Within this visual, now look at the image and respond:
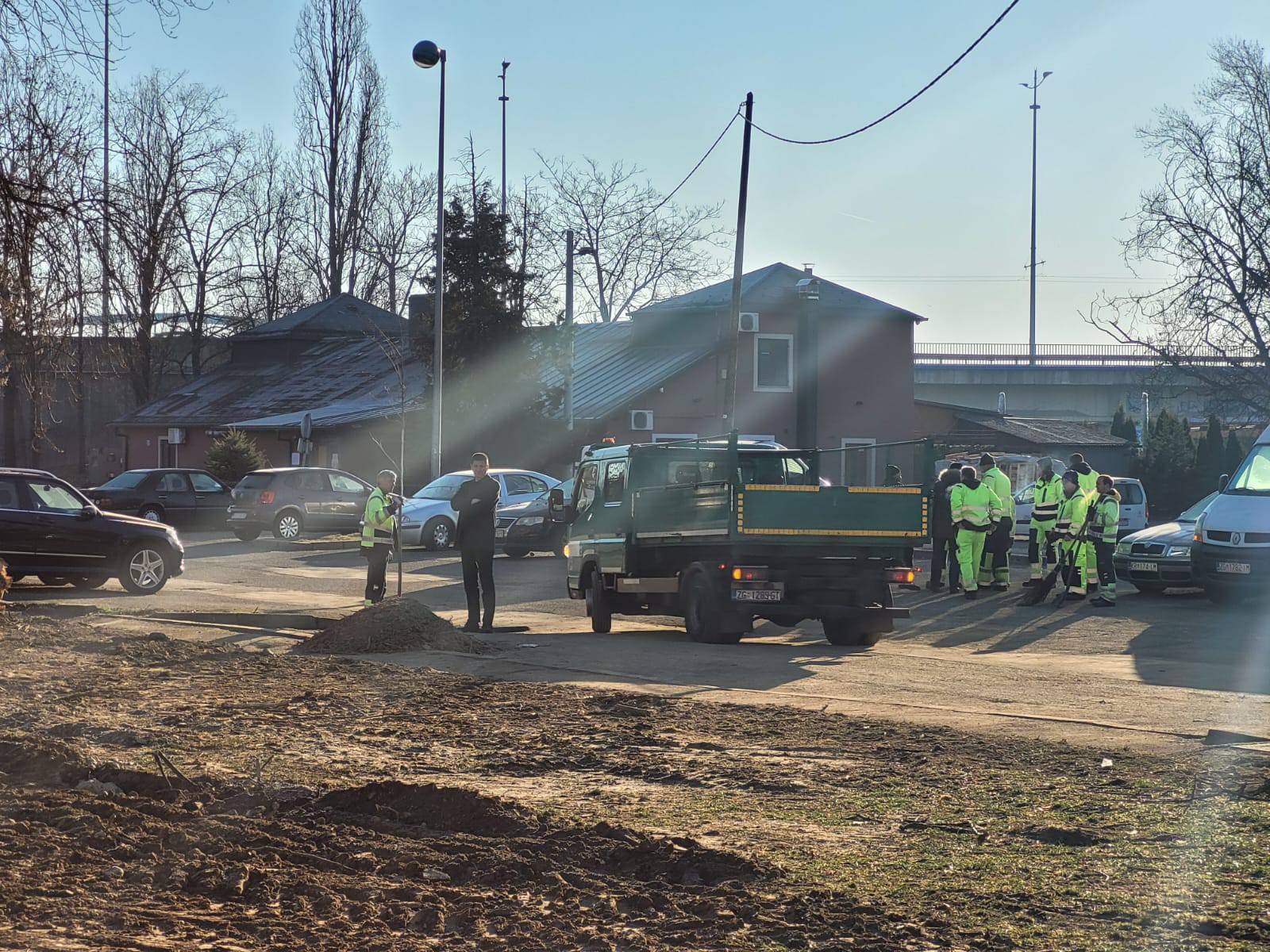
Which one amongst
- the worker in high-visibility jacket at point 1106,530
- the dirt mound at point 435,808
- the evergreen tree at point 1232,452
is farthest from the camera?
the evergreen tree at point 1232,452

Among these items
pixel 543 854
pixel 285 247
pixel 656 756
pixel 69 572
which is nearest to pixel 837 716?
pixel 656 756

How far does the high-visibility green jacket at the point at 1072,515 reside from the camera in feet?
62.1

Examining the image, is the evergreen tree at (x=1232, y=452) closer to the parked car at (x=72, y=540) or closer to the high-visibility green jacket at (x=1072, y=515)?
the high-visibility green jacket at (x=1072, y=515)

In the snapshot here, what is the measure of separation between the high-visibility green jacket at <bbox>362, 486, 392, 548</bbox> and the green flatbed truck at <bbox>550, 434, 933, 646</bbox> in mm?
3924

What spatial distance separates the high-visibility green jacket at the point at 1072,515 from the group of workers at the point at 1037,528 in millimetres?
10

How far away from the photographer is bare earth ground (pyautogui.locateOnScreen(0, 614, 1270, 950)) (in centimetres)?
516

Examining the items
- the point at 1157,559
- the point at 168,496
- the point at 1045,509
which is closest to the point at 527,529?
the point at 168,496

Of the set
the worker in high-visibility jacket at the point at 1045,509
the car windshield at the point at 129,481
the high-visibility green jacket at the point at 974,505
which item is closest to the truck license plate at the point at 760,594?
the high-visibility green jacket at the point at 974,505

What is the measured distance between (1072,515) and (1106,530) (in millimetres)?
471

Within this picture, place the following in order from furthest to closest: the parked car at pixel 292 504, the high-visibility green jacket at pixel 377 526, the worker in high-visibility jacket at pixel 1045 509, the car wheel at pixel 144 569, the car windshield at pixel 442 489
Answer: the parked car at pixel 292 504 → the car windshield at pixel 442 489 → the car wheel at pixel 144 569 → the worker in high-visibility jacket at pixel 1045 509 → the high-visibility green jacket at pixel 377 526

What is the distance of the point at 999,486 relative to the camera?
20.9 metres

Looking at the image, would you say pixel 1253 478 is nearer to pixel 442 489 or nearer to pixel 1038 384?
pixel 442 489

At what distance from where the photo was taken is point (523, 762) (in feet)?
27.7

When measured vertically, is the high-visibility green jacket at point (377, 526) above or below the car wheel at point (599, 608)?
above
